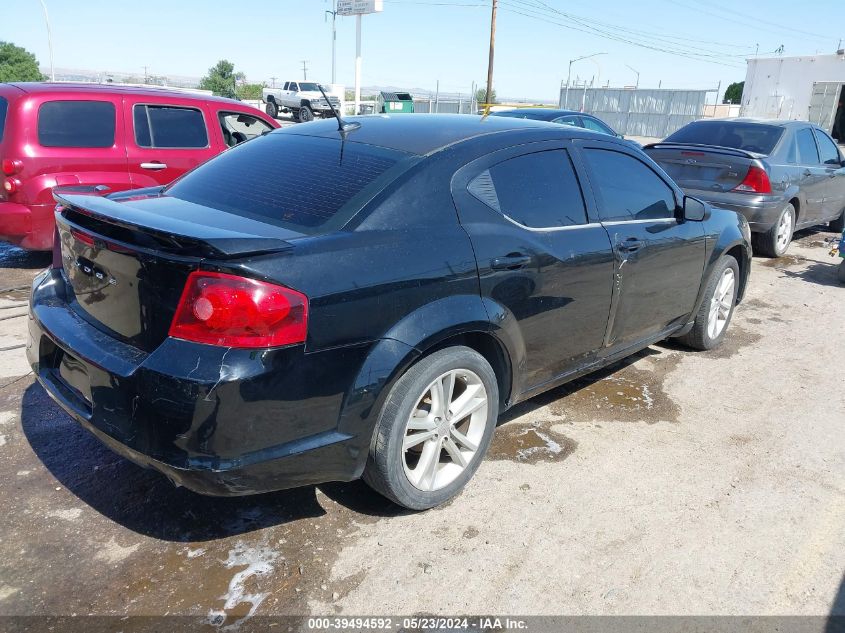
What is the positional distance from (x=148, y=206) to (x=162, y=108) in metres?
4.34

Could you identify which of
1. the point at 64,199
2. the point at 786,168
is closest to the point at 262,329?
the point at 64,199

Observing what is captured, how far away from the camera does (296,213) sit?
2.82 meters

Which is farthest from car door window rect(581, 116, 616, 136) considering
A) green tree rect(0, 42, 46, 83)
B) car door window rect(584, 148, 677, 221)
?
green tree rect(0, 42, 46, 83)

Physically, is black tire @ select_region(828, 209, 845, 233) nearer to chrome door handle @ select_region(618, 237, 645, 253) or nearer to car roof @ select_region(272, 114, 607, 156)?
chrome door handle @ select_region(618, 237, 645, 253)

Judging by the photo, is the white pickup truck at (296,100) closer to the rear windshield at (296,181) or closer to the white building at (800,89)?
the white building at (800,89)

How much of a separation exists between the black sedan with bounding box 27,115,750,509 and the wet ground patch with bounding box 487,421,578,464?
33cm

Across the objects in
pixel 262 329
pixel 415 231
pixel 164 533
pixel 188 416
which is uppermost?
pixel 415 231

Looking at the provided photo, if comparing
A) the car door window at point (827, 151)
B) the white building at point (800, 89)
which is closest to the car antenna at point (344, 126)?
the car door window at point (827, 151)

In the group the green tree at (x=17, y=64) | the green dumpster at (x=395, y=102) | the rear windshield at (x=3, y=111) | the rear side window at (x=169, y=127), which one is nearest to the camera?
the rear windshield at (x=3, y=111)

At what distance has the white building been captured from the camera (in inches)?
1363

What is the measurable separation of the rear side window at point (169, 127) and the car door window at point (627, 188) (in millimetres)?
4596

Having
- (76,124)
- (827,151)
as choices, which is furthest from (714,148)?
(76,124)

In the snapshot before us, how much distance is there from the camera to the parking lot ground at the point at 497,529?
2539 mm

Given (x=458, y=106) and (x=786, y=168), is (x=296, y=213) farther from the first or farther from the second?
(x=458, y=106)
